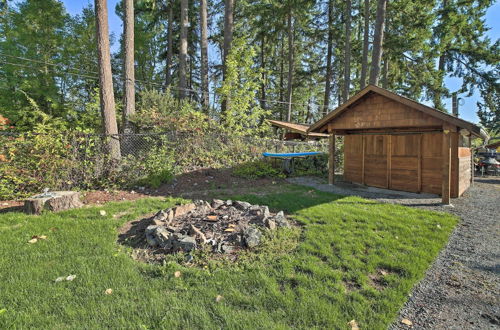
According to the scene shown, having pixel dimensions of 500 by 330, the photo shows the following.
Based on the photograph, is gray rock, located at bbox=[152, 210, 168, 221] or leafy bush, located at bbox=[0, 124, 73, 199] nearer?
gray rock, located at bbox=[152, 210, 168, 221]

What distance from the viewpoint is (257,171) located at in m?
9.80

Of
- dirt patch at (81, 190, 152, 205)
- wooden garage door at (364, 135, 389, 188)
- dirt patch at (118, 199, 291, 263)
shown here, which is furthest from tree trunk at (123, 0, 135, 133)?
wooden garage door at (364, 135, 389, 188)

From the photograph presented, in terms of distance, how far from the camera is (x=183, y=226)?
3.82 m

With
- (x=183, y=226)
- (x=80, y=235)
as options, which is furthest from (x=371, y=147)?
(x=80, y=235)

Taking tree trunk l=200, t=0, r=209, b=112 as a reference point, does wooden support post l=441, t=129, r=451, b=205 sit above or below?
below

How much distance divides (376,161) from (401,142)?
1.01m

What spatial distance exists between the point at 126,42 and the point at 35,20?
374 inches

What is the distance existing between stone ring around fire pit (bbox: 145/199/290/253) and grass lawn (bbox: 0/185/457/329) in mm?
295

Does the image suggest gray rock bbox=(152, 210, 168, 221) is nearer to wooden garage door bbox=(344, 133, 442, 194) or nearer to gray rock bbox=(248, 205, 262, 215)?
gray rock bbox=(248, 205, 262, 215)

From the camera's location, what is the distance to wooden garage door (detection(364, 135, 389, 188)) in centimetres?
823

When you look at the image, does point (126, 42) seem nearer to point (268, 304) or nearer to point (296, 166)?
point (296, 166)

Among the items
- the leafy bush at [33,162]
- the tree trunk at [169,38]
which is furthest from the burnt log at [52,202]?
the tree trunk at [169,38]

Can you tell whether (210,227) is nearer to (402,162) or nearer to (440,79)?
(402,162)

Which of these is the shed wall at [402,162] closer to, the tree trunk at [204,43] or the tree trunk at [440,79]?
the tree trunk at [204,43]
